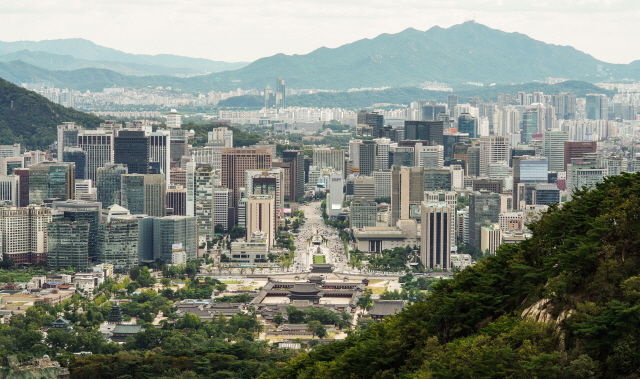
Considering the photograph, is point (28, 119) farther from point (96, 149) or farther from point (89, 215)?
point (89, 215)

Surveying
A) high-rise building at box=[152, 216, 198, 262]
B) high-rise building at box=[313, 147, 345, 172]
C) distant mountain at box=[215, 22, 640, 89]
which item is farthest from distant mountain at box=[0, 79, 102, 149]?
distant mountain at box=[215, 22, 640, 89]

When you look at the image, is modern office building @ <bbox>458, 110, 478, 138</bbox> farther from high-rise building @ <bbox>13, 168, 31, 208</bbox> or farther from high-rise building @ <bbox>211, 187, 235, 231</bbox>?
high-rise building @ <bbox>13, 168, 31, 208</bbox>

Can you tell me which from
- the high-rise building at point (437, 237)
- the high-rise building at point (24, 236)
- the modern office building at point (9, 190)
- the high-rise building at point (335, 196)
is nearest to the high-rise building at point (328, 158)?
the high-rise building at point (335, 196)

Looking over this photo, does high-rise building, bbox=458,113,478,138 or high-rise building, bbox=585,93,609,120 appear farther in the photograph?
high-rise building, bbox=585,93,609,120

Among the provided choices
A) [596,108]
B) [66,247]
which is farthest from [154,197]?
[596,108]

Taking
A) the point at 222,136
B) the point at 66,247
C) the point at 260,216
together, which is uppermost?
the point at 222,136
